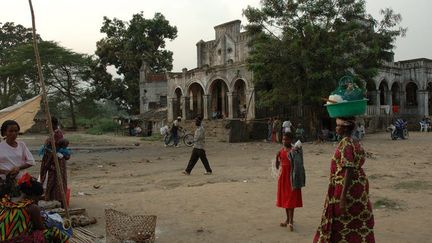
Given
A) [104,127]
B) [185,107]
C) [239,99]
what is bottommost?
[104,127]

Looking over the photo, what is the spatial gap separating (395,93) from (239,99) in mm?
15355

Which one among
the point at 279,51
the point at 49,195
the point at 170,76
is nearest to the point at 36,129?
the point at 170,76

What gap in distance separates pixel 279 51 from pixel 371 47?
5.31 metres

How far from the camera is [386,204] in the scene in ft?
24.7

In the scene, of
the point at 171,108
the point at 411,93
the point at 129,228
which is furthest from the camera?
the point at 411,93

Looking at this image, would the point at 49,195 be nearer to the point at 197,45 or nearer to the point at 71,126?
the point at 197,45

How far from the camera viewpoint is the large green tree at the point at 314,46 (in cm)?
2294

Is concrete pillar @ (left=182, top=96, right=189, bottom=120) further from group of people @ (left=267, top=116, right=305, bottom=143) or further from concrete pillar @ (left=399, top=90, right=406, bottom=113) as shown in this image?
concrete pillar @ (left=399, top=90, right=406, bottom=113)

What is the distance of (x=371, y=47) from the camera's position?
79.2 feet

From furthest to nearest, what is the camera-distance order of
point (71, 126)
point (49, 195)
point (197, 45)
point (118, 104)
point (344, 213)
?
1. point (71, 126)
2. point (118, 104)
3. point (197, 45)
4. point (49, 195)
5. point (344, 213)

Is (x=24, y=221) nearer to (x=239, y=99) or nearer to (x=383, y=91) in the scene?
(x=239, y=99)

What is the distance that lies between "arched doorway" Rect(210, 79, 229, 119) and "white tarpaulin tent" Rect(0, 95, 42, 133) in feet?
87.0

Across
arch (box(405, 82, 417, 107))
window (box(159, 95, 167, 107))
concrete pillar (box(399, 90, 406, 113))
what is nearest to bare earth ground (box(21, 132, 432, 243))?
concrete pillar (box(399, 90, 406, 113))

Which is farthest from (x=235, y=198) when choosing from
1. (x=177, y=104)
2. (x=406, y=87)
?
(x=406, y=87)
